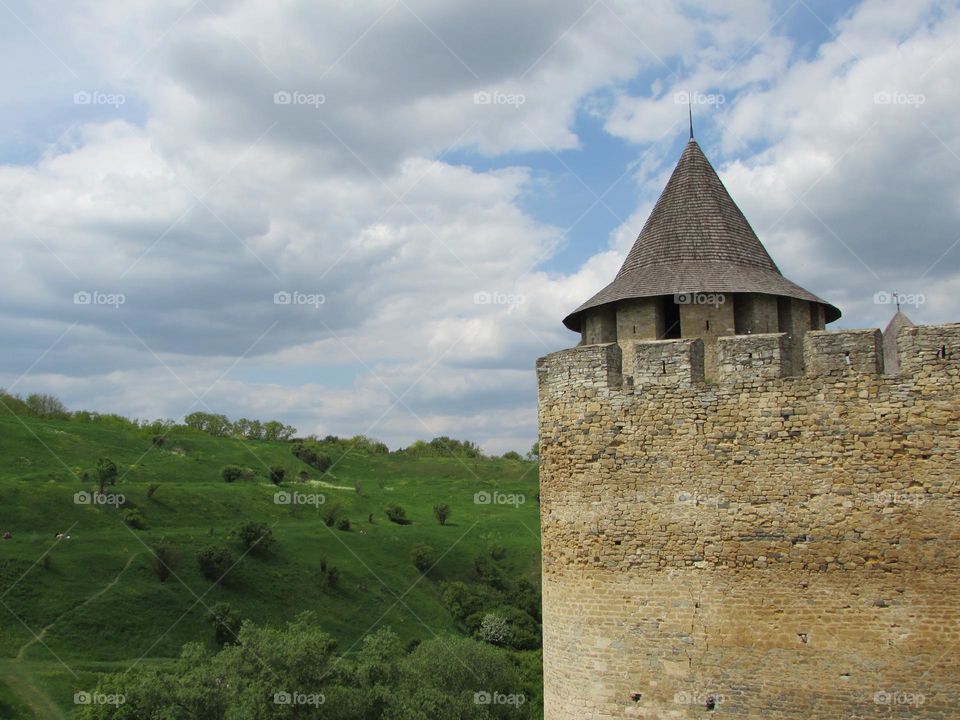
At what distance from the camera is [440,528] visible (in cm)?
6925

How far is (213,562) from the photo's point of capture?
160 ft

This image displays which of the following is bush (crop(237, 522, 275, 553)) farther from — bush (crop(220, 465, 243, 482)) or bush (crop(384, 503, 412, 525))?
bush (crop(220, 465, 243, 482))

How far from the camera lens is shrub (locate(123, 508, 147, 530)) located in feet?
175

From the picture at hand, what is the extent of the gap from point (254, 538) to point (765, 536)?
4759 centimetres

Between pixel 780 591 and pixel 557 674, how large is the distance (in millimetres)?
3889

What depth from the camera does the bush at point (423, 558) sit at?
194 feet

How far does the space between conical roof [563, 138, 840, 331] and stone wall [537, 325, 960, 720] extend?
1.80 m

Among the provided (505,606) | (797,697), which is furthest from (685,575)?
(505,606)

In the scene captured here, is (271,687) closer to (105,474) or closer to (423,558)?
(423,558)

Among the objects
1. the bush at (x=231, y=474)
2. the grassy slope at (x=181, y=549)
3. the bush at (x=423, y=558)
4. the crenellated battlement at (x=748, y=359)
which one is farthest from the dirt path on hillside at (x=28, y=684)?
the bush at (x=231, y=474)

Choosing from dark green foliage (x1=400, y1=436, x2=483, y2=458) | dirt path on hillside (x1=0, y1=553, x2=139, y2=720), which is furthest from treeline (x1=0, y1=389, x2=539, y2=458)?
dirt path on hillside (x1=0, y1=553, x2=139, y2=720)

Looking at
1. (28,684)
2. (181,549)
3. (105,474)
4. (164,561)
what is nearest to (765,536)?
(28,684)

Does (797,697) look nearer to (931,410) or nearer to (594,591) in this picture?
(594,591)

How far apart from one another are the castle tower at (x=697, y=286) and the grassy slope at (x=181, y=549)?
29.1 meters
